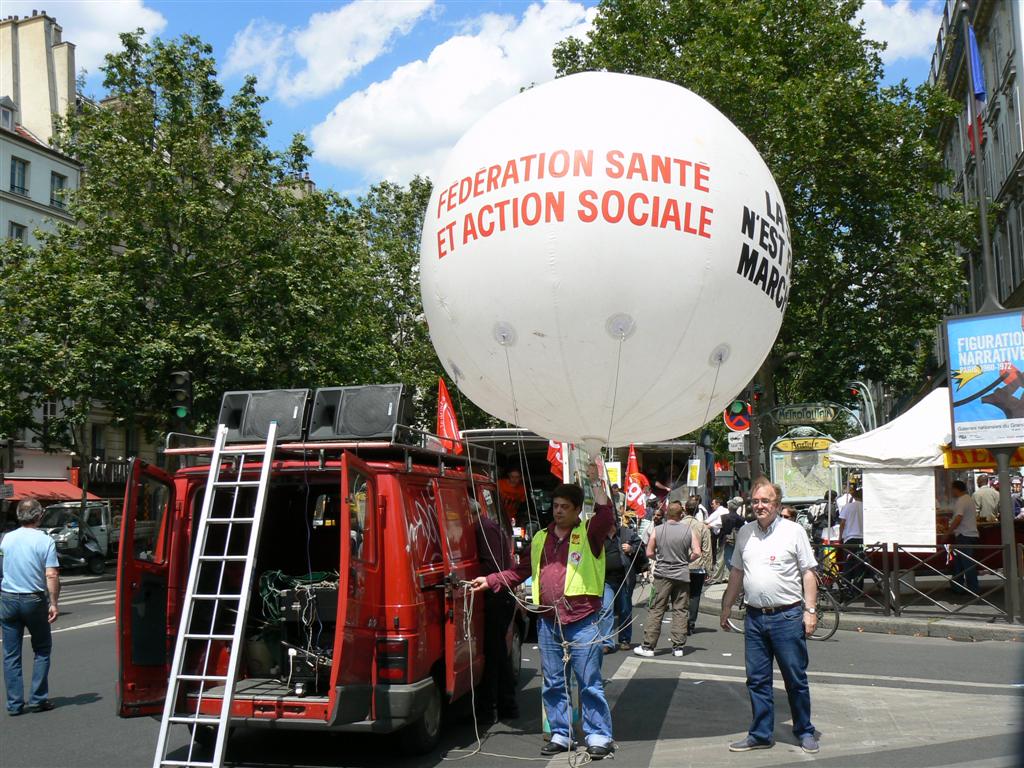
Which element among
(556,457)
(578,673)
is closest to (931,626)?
(556,457)

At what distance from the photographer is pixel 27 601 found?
8.33 m

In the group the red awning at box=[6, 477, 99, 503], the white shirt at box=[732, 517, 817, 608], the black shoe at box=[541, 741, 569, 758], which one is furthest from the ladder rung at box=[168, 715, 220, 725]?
the red awning at box=[6, 477, 99, 503]

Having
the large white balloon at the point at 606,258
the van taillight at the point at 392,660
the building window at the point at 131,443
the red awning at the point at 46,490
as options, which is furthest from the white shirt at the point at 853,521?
the building window at the point at 131,443

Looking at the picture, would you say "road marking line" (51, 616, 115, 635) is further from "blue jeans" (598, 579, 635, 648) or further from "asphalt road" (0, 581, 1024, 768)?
"blue jeans" (598, 579, 635, 648)

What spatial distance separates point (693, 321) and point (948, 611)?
10300 millimetres

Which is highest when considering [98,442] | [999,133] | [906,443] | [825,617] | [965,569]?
[999,133]

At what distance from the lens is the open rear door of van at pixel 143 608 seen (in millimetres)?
6281

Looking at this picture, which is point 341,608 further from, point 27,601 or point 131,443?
point 131,443

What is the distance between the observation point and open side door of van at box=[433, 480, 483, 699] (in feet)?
22.6

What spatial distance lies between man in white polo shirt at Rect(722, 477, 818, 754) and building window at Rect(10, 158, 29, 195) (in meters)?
41.8

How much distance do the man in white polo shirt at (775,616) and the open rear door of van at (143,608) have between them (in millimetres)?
3977

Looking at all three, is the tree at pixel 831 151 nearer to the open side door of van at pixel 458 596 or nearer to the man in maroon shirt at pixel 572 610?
the open side door of van at pixel 458 596

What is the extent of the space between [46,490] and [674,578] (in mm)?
34482

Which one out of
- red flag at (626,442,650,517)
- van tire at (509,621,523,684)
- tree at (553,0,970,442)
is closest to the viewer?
van tire at (509,621,523,684)
